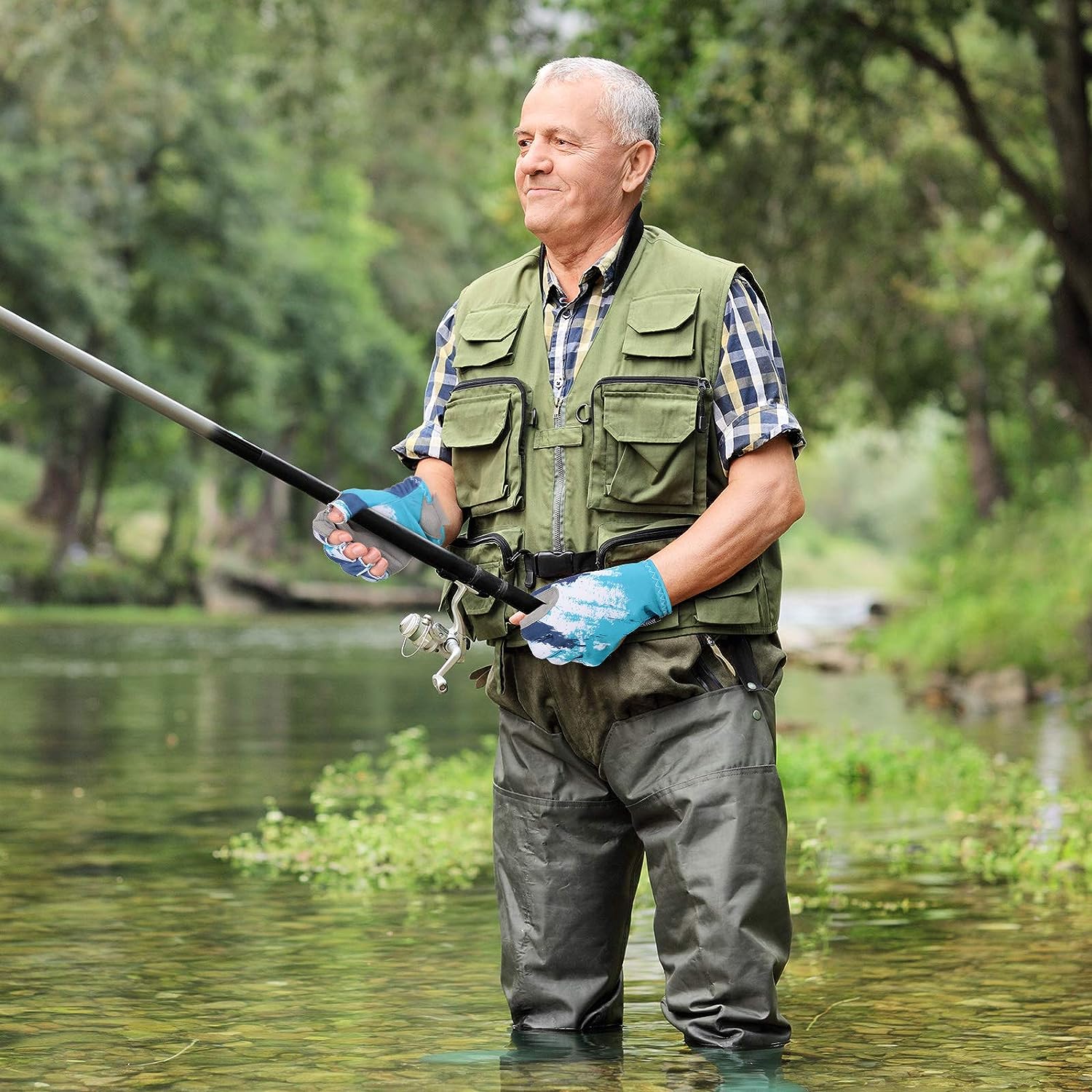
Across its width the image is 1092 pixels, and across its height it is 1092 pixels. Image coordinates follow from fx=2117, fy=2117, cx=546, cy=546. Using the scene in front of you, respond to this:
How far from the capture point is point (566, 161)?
4504 millimetres

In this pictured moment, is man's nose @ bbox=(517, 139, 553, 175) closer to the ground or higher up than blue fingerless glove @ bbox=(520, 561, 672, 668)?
higher up

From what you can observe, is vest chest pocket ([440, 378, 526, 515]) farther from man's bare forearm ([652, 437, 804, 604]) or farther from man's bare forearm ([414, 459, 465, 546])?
man's bare forearm ([652, 437, 804, 604])

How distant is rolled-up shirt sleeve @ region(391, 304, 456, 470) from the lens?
4.74 metres

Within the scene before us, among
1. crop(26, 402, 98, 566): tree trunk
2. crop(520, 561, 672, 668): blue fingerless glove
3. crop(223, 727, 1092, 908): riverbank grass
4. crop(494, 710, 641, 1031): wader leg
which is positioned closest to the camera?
crop(520, 561, 672, 668): blue fingerless glove

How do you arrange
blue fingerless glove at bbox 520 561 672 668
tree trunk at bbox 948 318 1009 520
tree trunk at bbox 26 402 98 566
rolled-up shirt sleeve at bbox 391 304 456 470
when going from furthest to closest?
tree trunk at bbox 26 402 98 566
tree trunk at bbox 948 318 1009 520
rolled-up shirt sleeve at bbox 391 304 456 470
blue fingerless glove at bbox 520 561 672 668

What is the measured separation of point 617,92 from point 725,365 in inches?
25.4

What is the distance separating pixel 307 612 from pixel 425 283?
15.1 m

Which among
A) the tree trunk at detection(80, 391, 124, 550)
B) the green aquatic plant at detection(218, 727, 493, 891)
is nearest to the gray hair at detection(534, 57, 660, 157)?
the green aquatic plant at detection(218, 727, 493, 891)

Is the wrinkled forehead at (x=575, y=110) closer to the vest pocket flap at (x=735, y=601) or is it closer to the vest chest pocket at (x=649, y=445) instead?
the vest chest pocket at (x=649, y=445)

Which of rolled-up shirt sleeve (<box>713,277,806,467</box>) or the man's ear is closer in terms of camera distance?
rolled-up shirt sleeve (<box>713,277,806,467</box>)

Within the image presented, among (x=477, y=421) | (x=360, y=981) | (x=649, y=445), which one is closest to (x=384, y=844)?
(x=360, y=981)

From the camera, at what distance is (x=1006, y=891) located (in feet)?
24.9

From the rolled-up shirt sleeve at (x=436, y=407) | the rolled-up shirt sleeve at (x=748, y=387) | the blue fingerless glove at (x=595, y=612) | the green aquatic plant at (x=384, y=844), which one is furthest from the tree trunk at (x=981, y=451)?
the blue fingerless glove at (x=595, y=612)

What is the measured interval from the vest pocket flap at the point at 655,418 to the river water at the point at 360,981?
1299 mm
